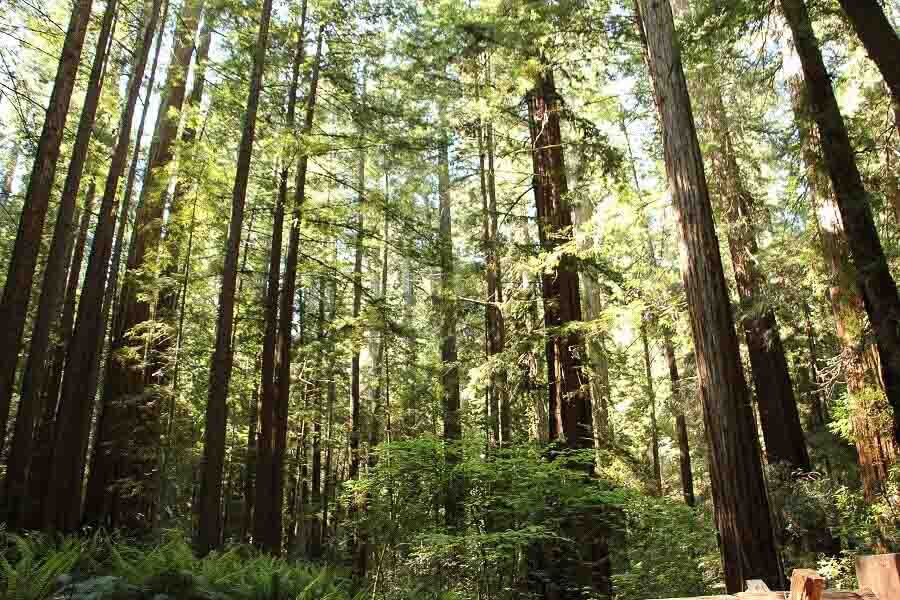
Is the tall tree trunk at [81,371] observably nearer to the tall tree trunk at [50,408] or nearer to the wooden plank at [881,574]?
the tall tree trunk at [50,408]

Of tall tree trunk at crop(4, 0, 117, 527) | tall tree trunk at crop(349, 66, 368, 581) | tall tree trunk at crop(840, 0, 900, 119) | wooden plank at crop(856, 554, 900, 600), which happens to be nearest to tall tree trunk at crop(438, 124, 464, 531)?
tall tree trunk at crop(349, 66, 368, 581)

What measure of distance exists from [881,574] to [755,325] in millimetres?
9795

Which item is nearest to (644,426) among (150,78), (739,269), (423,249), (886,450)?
(739,269)

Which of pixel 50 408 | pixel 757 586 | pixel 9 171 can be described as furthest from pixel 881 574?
pixel 9 171

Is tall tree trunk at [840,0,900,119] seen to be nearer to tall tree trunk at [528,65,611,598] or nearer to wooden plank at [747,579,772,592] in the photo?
tall tree trunk at [528,65,611,598]

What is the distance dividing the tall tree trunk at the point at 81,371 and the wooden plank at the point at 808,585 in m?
9.44

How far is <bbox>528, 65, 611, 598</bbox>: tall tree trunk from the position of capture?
8.36 m

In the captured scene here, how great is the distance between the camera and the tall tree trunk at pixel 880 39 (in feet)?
21.0

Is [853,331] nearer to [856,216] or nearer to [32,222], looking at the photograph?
[856,216]

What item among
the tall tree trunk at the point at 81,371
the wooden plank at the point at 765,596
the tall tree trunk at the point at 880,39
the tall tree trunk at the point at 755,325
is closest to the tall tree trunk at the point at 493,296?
the tall tree trunk at the point at 755,325

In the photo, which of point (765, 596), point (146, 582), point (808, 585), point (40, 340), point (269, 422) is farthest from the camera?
point (269, 422)

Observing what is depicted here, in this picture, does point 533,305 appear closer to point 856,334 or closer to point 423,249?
point 423,249

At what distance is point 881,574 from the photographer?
9.88 ft

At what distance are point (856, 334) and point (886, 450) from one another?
155cm
